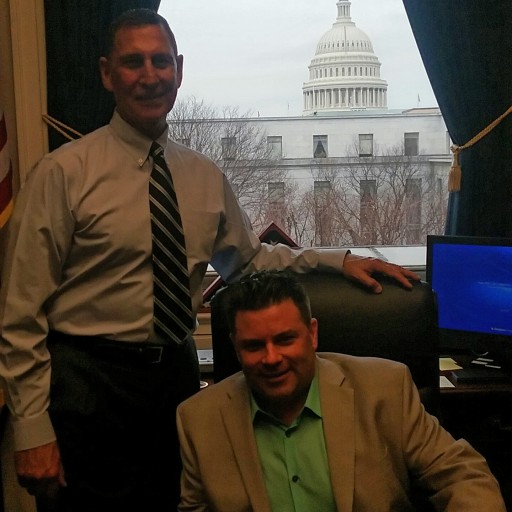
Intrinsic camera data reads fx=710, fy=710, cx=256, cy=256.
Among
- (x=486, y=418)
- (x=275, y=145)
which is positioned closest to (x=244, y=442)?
(x=486, y=418)

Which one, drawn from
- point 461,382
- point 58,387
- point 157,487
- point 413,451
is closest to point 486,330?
point 461,382

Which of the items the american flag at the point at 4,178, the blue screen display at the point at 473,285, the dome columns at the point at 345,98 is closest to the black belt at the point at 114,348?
the american flag at the point at 4,178

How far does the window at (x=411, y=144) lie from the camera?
121 inches

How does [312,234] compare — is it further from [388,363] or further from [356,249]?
[388,363]

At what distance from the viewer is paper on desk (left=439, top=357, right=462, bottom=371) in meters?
2.46

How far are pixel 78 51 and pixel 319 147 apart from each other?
45.2 inches

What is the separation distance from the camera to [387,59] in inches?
118

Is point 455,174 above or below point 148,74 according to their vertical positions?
below

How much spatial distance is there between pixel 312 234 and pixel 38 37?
1.38 metres

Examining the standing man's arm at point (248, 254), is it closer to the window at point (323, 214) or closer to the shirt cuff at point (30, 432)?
the shirt cuff at point (30, 432)

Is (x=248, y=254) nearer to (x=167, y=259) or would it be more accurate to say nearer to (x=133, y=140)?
(x=167, y=259)

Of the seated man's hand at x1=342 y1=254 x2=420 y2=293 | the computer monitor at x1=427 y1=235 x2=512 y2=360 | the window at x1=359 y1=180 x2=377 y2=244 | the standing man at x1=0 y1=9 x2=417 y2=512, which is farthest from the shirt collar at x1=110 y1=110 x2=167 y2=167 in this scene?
the window at x1=359 y1=180 x2=377 y2=244

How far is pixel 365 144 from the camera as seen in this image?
10.2ft

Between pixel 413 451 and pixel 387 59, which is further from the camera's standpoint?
pixel 387 59
